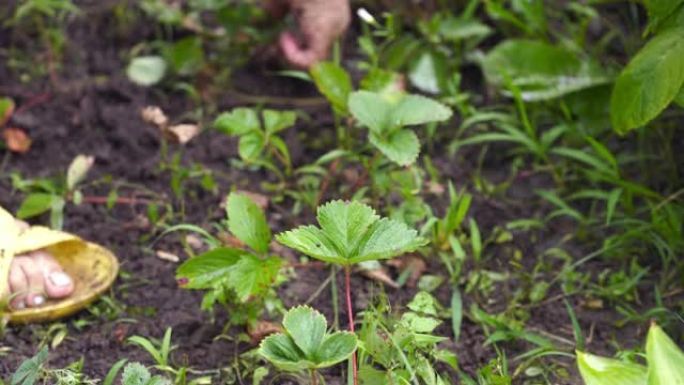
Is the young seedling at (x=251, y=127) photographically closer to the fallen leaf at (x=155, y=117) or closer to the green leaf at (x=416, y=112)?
the fallen leaf at (x=155, y=117)

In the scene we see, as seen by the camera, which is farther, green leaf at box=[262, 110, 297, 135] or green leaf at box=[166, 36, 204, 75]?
green leaf at box=[166, 36, 204, 75]

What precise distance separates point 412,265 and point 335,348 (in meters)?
0.65

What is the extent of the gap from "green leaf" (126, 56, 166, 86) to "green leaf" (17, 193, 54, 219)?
0.59 metres

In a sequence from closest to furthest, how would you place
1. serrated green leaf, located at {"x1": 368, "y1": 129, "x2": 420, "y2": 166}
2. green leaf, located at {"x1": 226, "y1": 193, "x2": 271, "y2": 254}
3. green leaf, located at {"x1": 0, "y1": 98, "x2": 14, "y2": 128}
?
green leaf, located at {"x1": 226, "y1": 193, "x2": 271, "y2": 254}
serrated green leaf, located at {"x1": 368, "y1": 129, "x2": 420, "y2": 166}
green leaf, located at {"x1": 0, "y1": 98, "x2": 14, "y2": 128}

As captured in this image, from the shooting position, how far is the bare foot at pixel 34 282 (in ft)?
7.24

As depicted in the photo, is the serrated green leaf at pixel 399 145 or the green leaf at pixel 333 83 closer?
the serrated green leaf at pixel 399 145

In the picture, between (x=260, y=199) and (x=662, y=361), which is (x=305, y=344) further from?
(x=260, y=199)

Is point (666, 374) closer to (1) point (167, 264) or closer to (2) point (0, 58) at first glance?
(1) point (167, 264)

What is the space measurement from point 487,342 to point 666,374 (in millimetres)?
597

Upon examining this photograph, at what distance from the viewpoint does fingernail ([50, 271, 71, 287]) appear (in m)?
2.23

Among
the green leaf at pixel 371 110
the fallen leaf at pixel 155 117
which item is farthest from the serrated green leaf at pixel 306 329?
the fallen leaf at pixel 155 117

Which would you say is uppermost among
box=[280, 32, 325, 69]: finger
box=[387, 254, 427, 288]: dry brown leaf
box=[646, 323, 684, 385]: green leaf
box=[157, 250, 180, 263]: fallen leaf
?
box=[646, 323, 684, 385]: green leaf

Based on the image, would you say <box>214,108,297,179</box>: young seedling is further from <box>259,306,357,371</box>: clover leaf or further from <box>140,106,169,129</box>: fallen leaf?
<box>259,306,357,371</box>: clover leaf

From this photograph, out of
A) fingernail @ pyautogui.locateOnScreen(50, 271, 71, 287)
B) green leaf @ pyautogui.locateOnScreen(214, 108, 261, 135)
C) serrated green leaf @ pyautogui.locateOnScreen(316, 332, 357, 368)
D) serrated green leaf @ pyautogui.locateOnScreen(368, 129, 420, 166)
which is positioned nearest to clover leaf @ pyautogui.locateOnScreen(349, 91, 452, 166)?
serrated green leaf @ pyautogui.locateOnScreen(368, 129, 420, 166)
